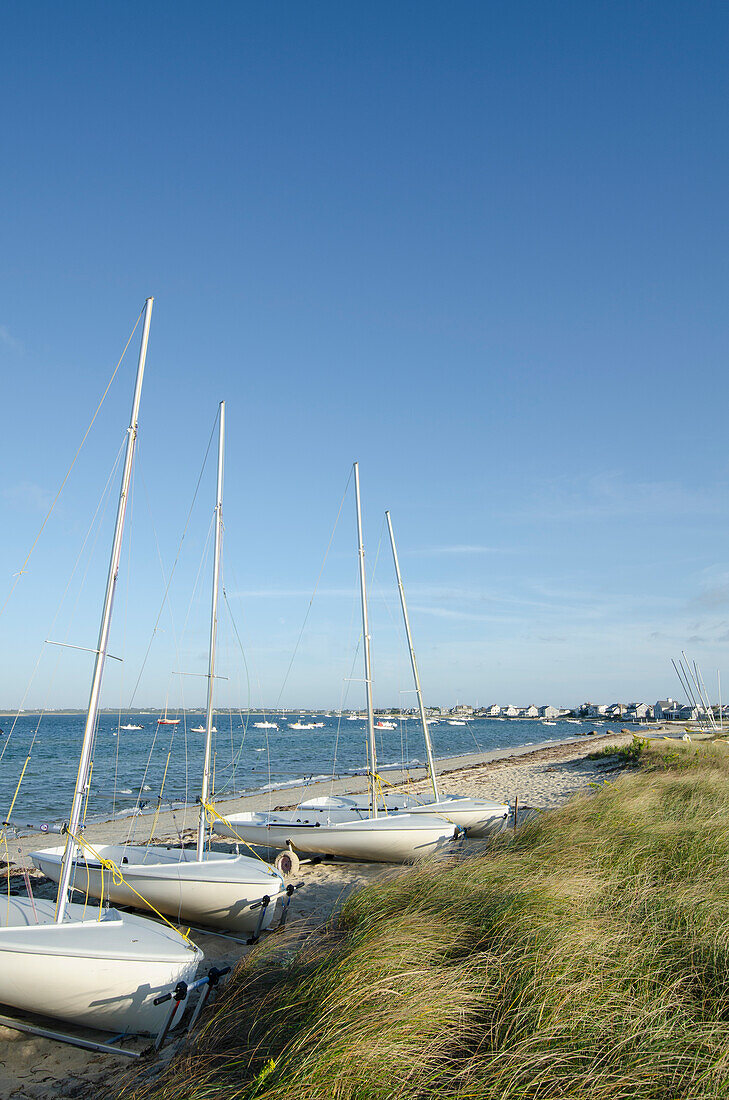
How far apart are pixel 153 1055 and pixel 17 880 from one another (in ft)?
28.0

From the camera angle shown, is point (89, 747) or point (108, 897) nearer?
point (89, 747)

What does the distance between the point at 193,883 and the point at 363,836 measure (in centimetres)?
446

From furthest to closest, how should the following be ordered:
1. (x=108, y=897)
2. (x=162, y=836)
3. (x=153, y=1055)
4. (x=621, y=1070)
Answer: (x=162, y=836) → (x=108, y=897) → (x=153, y=1055) → (x=621, y=1070)

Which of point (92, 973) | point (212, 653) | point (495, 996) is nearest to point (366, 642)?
point (212, 653)

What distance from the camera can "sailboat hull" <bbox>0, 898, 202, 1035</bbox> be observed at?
21.1 feet

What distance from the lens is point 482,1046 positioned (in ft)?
14.5

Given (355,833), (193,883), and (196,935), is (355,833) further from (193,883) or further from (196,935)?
(193,883)

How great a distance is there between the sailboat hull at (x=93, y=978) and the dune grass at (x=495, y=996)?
85cm

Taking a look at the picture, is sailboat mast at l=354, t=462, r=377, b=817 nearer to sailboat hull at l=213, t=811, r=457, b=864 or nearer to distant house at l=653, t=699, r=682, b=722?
sailboat hull at l=213, t=811, r=457, b=864

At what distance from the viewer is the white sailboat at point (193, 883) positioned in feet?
29.9

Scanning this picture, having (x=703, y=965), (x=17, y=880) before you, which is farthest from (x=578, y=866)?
(x=17, y=880)

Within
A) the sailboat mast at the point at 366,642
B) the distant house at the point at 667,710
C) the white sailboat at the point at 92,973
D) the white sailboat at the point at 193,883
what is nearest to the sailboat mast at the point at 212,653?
the white sailboat at the point at 193,883

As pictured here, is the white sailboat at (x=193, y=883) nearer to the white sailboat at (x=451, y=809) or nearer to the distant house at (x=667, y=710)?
the white sailboat at (x=451, y=809)

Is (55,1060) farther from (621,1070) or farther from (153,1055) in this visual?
(621,1070)
